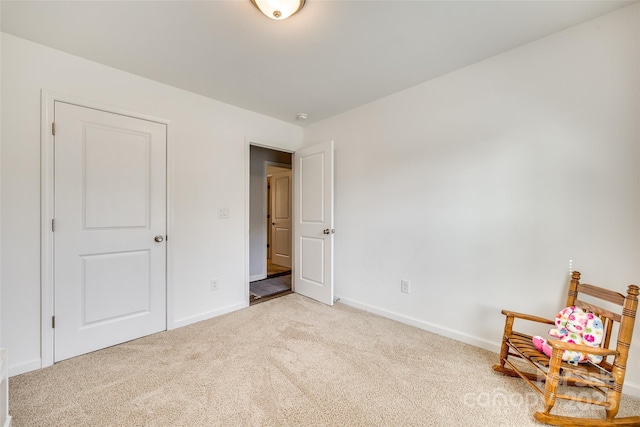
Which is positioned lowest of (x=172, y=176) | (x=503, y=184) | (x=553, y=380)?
(x=553, y=380)

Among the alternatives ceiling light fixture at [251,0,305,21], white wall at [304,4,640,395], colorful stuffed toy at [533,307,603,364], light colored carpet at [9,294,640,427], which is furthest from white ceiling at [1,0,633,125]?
light colored carpet at [9,294,640,427]

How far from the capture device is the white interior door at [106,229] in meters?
1.93

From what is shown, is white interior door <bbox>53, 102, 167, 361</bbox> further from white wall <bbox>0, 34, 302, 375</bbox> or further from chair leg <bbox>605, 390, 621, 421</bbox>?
chair leg <bbox>605, 390, 621, 421</bbox>

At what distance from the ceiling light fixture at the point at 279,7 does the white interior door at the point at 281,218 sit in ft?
11.9

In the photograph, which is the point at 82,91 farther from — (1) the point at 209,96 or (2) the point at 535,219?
(2) the point at 535,219

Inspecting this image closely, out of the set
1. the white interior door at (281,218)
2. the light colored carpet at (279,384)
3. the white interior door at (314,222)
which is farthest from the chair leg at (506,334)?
the white interior door at (281,218)

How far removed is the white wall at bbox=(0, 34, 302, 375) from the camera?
68.6 inches

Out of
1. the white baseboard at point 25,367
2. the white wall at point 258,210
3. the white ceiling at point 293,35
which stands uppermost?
the white ceiling at point 293,35

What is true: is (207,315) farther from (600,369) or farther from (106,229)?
(600,369)

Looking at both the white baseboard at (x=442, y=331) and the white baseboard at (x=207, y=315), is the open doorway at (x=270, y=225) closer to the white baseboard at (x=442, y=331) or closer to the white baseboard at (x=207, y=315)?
the white baseboard at (x=207, y=315)

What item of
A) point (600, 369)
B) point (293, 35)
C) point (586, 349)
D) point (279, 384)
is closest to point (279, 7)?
point (293, 35)

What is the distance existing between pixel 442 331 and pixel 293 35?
2670 millimetres

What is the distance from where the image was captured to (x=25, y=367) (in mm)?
1771

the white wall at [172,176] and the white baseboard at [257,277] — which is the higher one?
the white wall at [172,176]
